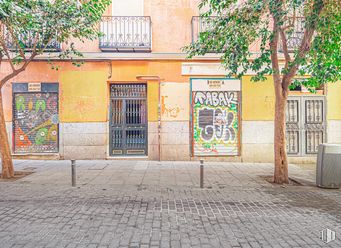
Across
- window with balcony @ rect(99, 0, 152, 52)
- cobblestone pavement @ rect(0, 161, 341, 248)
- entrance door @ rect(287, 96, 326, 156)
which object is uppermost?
window with balcony @ rect(99, 0, 152, 52)

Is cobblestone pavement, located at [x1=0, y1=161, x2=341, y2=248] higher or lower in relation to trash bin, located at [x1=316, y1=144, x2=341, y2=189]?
lower

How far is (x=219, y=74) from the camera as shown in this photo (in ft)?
39.8

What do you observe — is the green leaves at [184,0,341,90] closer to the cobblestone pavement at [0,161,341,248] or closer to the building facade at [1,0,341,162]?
the building facade at [1,0,341,162]

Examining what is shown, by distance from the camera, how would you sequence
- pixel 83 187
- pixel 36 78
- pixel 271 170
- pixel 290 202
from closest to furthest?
pixel 290 202, pixel 83 187, pixel 271 170, pixel 36 78

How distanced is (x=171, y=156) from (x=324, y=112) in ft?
22.9

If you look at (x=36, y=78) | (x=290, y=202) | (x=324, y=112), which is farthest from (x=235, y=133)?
(x=36, y=78)

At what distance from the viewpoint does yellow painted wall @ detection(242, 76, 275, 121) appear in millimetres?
12203

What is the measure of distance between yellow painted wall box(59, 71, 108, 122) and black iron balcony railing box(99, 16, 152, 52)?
1.55m

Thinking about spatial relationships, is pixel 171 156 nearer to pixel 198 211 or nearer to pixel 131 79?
pixel 131 79

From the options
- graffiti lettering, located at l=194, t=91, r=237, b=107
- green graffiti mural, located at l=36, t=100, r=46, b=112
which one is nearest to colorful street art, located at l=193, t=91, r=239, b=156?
graffiti lettering, located at l=194, t=91, r=237, b=107

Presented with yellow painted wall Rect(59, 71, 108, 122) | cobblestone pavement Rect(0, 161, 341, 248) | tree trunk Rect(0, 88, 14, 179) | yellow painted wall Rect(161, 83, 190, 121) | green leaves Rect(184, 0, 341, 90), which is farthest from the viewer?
yellow painted wall Rect(161, 83, 190, 121)

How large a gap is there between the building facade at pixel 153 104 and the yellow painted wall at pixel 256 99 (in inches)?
1.7

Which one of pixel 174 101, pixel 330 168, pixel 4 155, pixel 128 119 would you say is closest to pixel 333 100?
pixel 330 168

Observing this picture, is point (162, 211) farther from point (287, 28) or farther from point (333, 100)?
point (333, 100)
